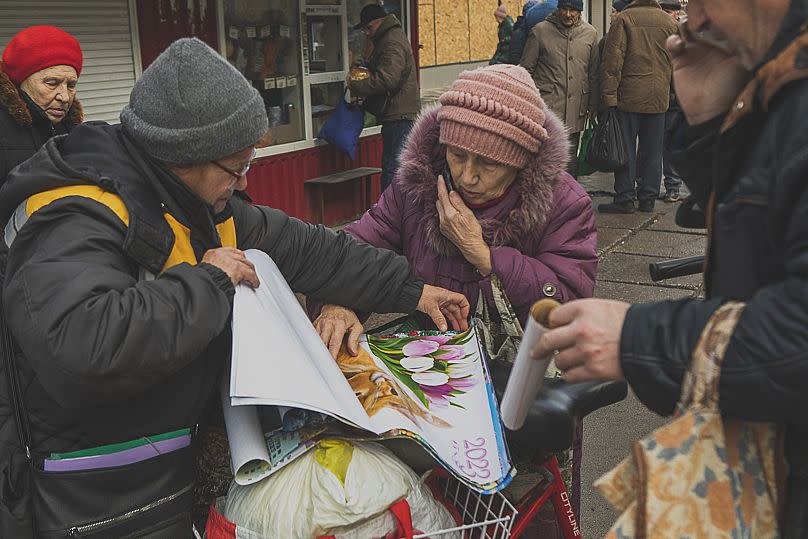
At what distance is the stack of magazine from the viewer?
177cm

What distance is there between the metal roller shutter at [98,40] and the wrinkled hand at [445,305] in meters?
4.14

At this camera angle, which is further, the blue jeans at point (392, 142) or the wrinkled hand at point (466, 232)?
the blue jeans at point (392, 142)

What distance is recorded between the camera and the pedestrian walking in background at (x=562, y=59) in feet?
28.0

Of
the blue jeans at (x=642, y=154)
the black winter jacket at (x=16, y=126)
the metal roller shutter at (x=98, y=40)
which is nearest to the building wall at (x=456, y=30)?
the blue jeans at (x=642, y=154)

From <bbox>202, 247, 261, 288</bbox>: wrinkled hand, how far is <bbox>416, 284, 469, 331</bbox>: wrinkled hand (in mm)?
729

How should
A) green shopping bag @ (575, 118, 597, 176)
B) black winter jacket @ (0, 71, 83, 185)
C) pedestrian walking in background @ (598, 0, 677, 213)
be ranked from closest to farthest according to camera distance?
black winter jacket @ (0, 71, 83, 185), pedestrian walking in background @ (598, 0, 677, 213), green shopping bag @ (575, 118, 597, 176)

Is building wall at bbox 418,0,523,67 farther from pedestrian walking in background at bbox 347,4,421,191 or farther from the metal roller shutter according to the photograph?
the metal roller shutter

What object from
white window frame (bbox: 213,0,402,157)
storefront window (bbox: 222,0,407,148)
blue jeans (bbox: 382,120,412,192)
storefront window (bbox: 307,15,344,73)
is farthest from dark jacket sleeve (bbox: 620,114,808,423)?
storefront window (bbox: 307,15,344,73)

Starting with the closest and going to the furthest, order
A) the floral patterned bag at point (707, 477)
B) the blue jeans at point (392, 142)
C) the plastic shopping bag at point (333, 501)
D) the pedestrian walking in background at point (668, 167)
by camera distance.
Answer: the floral patterned bag at point (707, 477) → the plastic shopping bag at point (333, 501) → the blue jeans at point (392, 142) → the pedestrian walking in background at point (668, 167)

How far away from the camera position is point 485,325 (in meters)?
2.61

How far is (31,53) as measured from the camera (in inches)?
172

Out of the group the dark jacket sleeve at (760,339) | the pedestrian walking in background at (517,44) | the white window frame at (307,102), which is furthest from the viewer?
the pedestrian walking in background at (517,44)

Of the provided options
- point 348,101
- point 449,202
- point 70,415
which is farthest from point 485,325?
point 348,101

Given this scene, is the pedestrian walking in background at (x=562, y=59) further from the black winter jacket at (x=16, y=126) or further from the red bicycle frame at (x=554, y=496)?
the red bicycle frame at (x=554, y=496)
